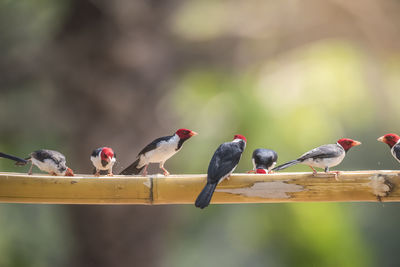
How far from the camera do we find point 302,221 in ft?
22.3

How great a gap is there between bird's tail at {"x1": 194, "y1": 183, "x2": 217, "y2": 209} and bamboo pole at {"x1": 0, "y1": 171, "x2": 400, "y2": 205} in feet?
0.56

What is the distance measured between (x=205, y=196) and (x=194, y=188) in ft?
0.89

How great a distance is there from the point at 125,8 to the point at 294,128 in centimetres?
272

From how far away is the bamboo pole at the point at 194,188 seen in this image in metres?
2.91

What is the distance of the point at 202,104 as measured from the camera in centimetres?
696

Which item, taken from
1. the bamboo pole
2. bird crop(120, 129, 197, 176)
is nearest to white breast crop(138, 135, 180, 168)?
bird crop(120, 129, 197, 176)

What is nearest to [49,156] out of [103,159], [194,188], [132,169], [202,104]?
[103,159]

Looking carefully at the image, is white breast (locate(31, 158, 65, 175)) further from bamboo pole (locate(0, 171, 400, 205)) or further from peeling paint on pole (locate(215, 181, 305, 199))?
peeling paint on pole (locate(215, 181, 305, 199))

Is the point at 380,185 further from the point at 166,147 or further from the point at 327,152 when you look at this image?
the point at 166,147

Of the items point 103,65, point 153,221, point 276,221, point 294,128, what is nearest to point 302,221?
point 276,221

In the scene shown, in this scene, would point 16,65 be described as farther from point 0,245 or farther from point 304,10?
point 304,10

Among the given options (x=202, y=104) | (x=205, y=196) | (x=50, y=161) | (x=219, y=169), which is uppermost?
(x=202, y=104)

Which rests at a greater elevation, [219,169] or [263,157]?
[263,157]

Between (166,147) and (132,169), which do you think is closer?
(166,147)
